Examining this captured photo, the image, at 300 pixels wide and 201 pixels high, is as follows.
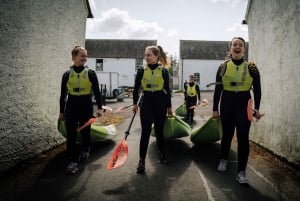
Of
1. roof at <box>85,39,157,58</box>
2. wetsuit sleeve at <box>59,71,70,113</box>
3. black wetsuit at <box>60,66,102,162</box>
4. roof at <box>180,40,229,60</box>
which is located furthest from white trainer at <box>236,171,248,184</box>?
roof at <box>180,40,229,60</box>

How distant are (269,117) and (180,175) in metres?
3.04

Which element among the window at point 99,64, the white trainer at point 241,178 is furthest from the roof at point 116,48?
the white trainer at point 241,178

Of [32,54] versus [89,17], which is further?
[89,17]

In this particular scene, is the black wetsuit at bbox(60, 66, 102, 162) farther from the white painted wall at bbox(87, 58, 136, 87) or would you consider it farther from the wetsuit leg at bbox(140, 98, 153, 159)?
the white painted wall at bbox(87, 58, 136, 87)

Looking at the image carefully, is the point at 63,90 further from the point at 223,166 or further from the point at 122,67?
the point at 122,67

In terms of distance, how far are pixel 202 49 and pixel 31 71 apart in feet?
150

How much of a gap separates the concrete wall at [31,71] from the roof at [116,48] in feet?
129

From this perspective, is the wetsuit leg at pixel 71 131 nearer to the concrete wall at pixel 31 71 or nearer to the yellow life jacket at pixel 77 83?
the yellow life jacket at pixel 77 83

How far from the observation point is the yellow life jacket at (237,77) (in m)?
4.16

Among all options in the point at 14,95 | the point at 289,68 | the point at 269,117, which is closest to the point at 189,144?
the point at 269,117

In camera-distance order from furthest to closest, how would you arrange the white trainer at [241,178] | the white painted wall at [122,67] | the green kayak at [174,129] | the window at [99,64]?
1. the window at [99,64]
2. the white painted wall at [122,67]
3. the green kayak at [174,129]
4. the white trainer at [241,178]

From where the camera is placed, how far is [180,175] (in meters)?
4.36

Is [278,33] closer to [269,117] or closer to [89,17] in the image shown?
[269,117]

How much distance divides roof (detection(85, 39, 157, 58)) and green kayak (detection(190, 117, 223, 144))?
4021 cm
